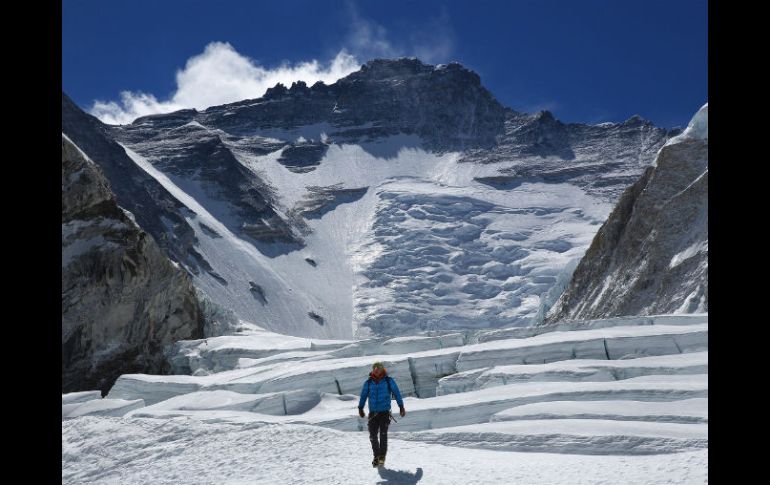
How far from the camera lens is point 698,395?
42.2 ft

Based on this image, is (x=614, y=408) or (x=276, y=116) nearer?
(x=614, y=408)

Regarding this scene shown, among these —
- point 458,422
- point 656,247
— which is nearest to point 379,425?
point 458,422

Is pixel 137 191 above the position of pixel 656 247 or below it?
above

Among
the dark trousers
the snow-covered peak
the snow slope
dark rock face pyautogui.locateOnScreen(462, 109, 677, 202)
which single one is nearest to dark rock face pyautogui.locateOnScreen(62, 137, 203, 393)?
the snow slope

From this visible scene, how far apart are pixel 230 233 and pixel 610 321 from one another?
339ft

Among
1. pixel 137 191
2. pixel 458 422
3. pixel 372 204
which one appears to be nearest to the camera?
pixel 458 422

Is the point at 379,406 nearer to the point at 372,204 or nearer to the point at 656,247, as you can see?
the point at 656,247

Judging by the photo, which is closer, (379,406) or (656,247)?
(379,406)

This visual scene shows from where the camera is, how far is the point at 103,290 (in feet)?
104

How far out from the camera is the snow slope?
10.4 meters

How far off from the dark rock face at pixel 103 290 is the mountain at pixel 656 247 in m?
21.0

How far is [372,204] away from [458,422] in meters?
130
